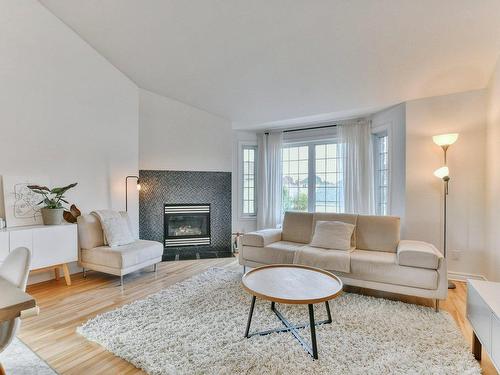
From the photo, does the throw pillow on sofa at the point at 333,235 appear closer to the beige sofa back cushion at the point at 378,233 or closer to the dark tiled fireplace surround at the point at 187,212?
the beige sofa back cushion at the point at 378,233

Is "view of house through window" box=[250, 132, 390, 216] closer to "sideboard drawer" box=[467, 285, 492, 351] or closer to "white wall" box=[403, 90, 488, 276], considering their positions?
"white wall" box=[403, 90, 488, 276]

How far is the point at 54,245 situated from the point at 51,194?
0.69 meters

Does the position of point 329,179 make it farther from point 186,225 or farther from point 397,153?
→ point 186,225

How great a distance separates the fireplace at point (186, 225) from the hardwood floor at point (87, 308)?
645mm

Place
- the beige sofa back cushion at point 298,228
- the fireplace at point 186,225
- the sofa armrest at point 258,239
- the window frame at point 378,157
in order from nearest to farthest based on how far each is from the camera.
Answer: the sofa armrest at point 258,239
the beige sofa back cushion at point 298,228
the window frame at point 378,157
the fireplace at point 186,225

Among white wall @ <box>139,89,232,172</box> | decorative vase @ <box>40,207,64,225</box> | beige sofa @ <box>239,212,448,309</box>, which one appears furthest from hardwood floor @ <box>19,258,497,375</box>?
white wall @ <box>139,89,232,172</box>

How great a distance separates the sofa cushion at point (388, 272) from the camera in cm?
258

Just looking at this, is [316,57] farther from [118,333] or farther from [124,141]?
[118,333]

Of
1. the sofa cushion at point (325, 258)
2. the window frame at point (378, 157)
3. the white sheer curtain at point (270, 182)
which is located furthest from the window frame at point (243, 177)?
the sofa cushion at point (325, 258)

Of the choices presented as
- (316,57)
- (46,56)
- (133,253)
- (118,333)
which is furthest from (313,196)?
(46,56)

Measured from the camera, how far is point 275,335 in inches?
83.2

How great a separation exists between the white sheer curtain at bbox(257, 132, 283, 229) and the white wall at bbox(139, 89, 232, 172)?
71 cm

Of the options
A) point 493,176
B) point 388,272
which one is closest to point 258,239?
point 388,272

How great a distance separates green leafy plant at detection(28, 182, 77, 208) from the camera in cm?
316
